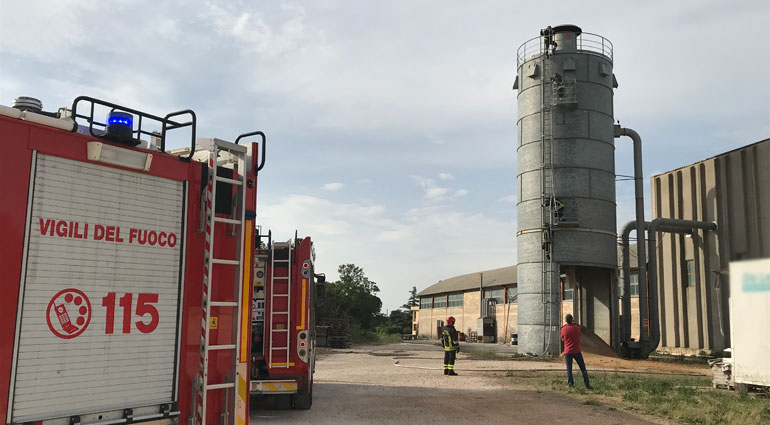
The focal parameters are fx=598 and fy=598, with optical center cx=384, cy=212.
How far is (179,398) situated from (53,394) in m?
1.10

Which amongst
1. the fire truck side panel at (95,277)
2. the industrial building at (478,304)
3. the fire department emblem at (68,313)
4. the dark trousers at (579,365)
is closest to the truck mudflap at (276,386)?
the fire truck side panel at (95,277)

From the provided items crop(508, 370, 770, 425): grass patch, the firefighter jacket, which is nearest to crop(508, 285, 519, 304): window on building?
crop(508, 370, 770, 425): grass patch

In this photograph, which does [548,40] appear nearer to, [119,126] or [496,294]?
[119,126]

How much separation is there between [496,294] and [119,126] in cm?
4998

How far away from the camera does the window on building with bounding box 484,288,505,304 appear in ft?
170

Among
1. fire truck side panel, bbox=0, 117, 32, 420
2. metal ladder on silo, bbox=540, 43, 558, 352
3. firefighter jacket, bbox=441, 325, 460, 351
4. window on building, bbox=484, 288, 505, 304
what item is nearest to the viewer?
fire truck side panel, bbox=0, 117, 32, 420

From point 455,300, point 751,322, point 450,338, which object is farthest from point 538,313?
point 455,300

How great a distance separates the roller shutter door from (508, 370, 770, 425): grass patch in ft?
28.9

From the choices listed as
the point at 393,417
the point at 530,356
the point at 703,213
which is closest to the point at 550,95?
the point at 703,213

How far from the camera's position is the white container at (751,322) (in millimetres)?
12094

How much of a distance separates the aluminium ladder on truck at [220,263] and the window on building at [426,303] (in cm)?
6270

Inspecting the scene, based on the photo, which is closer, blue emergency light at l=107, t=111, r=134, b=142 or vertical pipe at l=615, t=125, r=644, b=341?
blue emergency light at l=107, t=111, r=134, b=142

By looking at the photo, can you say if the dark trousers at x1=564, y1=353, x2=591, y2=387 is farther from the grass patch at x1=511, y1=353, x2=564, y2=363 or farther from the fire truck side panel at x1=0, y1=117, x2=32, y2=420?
the fire truck side panel at x1=0, y1=117, x2=32, y2=420

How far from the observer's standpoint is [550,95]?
2705cm
